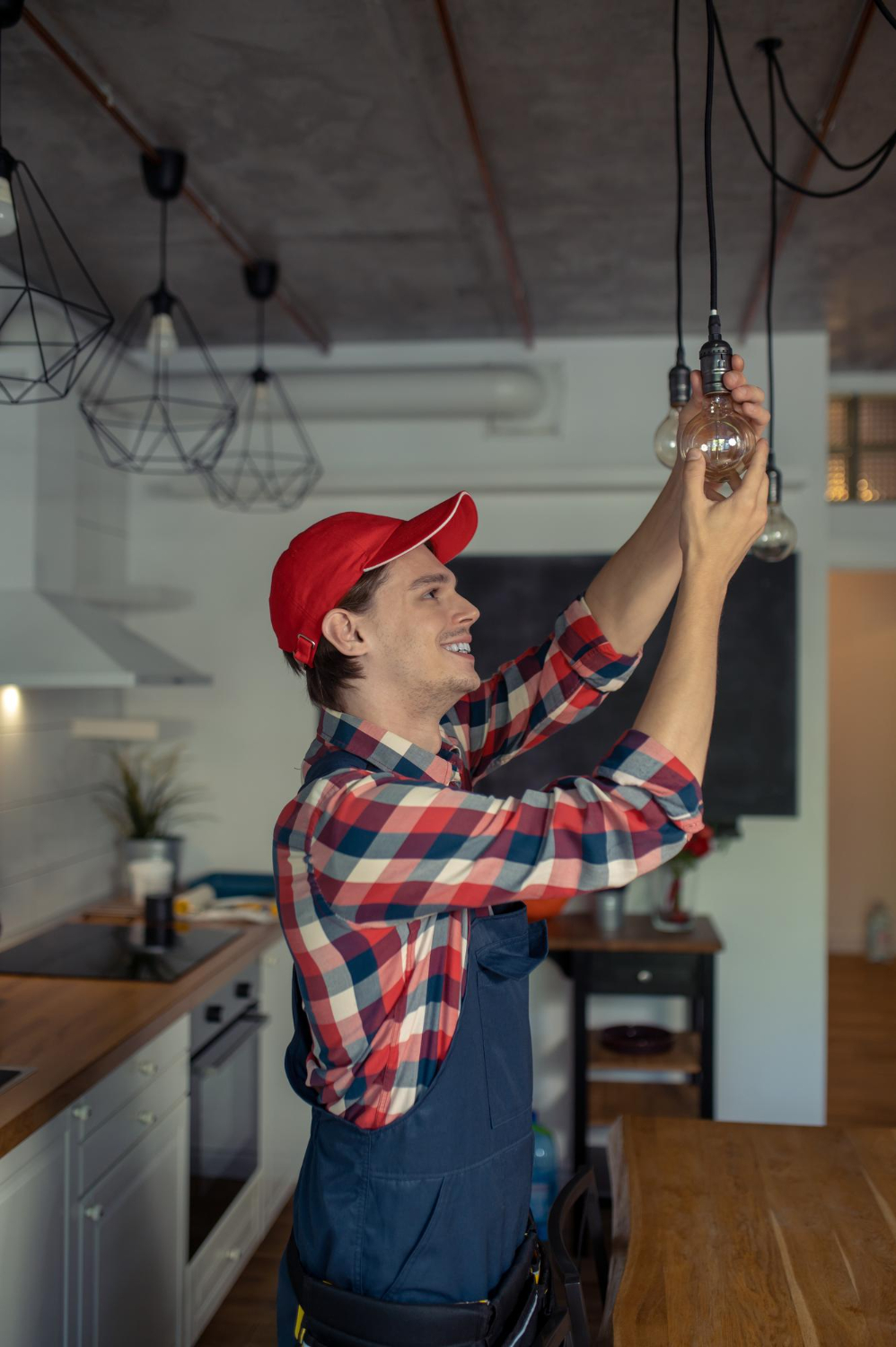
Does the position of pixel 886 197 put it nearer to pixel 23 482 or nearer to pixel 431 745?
pixel 431 745

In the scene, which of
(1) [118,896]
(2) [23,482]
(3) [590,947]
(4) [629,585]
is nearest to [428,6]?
(4) [629,585]

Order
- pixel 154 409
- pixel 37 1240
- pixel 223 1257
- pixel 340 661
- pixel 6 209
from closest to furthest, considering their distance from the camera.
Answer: pixel 340 661, pixel 6 209, pixel 37 1240, pixel 223 1257, pixel 154 409

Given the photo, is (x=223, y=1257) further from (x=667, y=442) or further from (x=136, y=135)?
(x=136, y=135)

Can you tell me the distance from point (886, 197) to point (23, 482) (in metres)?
2.26

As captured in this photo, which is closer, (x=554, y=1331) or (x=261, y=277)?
(x=554, y=1331)

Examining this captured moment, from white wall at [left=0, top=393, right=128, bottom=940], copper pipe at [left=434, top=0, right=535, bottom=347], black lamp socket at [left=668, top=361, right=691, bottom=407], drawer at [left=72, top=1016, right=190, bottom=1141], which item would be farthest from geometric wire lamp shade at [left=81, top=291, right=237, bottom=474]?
black lamp socket at [left=668, top=361, right=691, bottom=407]

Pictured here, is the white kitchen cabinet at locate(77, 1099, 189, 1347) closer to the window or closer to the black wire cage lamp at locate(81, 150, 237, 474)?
the black wire cage lamp at locate(81, 150, 237, 474)

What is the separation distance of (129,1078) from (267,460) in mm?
2187

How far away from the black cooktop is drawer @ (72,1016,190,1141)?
0.15m

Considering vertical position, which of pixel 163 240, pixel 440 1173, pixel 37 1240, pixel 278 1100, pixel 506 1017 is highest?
pixel 163 240

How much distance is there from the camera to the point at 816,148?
2.38 meters

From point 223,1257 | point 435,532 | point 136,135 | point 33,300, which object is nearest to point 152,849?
point 223,1257

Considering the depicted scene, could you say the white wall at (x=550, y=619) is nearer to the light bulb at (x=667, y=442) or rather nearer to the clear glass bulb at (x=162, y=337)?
the clear glass bulb at (x=162, y=337)

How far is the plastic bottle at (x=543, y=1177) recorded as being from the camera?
3419 mm
